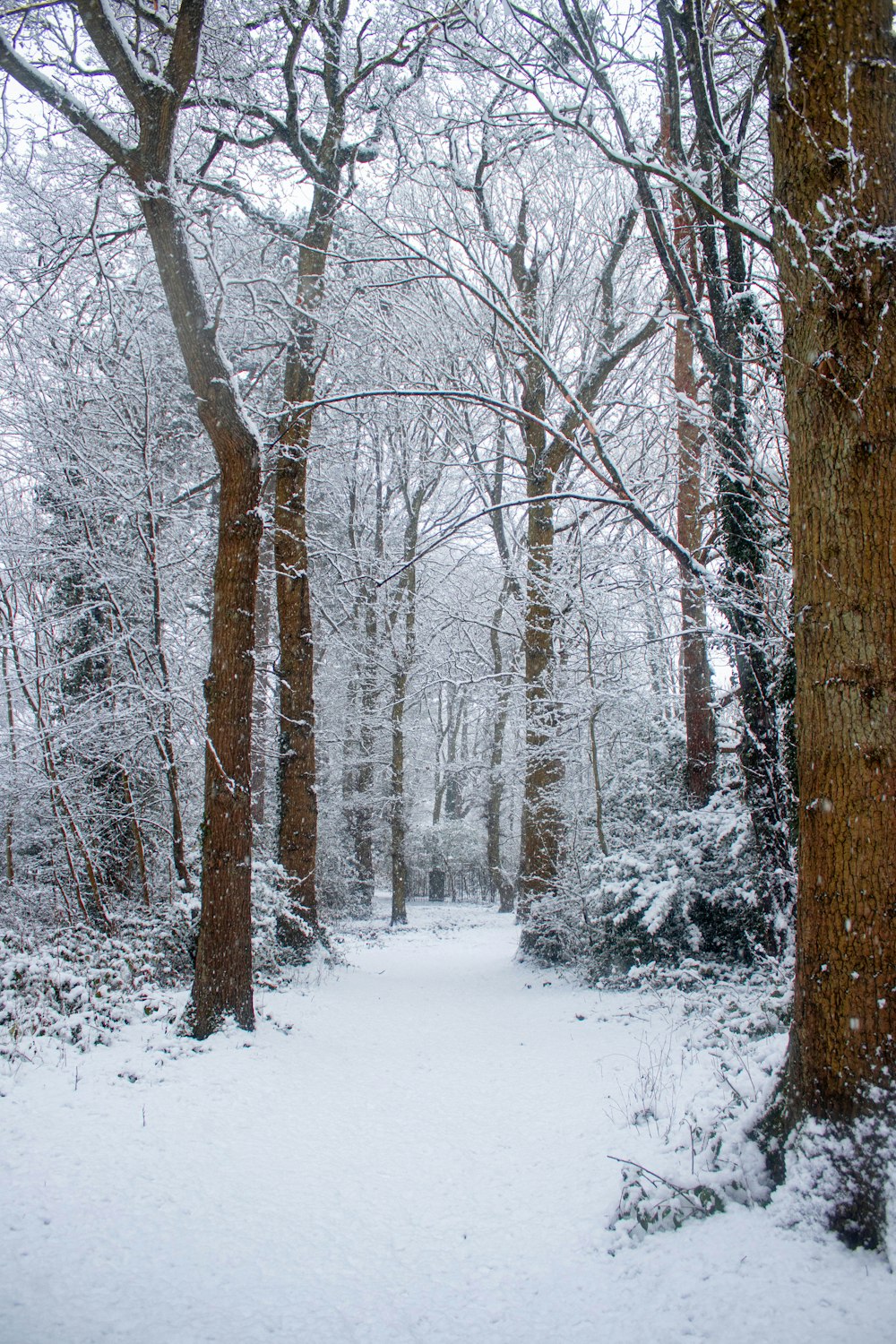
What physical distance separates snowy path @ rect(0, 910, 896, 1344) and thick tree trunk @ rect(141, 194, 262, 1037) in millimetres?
480

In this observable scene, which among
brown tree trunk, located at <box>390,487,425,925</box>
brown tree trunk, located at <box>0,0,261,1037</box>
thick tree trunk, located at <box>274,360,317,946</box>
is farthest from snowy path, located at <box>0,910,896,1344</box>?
brown tree trunk, located at <box>390,487,425,925</box>

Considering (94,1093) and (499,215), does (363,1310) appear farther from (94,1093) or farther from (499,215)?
(499,215)

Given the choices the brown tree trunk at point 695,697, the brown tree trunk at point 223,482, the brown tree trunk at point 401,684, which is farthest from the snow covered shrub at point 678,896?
the brown tree trunk at point 401,684

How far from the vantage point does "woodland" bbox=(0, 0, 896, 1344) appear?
238 cm

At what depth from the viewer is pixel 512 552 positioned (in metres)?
12.2

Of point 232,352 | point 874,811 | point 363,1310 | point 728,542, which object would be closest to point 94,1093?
point 363,1310

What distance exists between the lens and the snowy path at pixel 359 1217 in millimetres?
2150

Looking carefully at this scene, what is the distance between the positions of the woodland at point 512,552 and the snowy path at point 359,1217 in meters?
0.04

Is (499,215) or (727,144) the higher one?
(499,215)

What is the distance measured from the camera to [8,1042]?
443 cm

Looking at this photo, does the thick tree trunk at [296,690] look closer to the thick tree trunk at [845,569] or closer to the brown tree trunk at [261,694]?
the brown tree trunk at [261,694]

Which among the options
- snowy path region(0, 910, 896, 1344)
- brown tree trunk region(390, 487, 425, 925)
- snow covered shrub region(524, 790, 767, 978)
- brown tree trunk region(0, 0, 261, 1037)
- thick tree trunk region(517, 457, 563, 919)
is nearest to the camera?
snowy path region(0, 910, 896, 1344)

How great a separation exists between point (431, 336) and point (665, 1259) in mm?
7005

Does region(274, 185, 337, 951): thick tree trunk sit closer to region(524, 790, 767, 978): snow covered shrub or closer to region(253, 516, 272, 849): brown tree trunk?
region(253, 516, 272, 849): brown tree trunk
